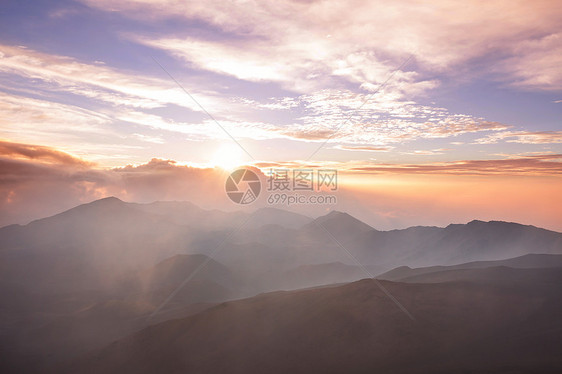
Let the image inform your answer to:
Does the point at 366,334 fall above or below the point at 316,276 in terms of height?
above

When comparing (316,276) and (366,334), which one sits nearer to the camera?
(366,334)

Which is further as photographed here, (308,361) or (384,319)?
(384,319)

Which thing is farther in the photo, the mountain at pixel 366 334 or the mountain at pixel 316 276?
the mountain at pixel 316 276

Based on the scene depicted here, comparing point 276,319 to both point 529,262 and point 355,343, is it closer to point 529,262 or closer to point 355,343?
point 355,343

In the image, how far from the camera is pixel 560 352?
109 ft

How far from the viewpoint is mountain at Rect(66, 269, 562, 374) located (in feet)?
121

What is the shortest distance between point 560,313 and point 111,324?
92781mm

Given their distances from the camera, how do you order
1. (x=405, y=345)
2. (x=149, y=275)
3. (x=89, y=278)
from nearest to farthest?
(x=405, y=345), (x=149, y=275), (x=89, y=278)

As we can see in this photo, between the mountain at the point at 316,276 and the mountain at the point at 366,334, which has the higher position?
the mountain at the point at 366,334

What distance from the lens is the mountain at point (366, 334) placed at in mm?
37031

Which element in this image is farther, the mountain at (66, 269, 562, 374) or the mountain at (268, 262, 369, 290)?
the mountain at (268, 262, 369, 290)

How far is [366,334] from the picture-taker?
151 feet

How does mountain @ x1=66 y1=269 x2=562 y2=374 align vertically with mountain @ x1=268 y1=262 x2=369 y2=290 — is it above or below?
above

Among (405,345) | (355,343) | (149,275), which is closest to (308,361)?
(355,343)
